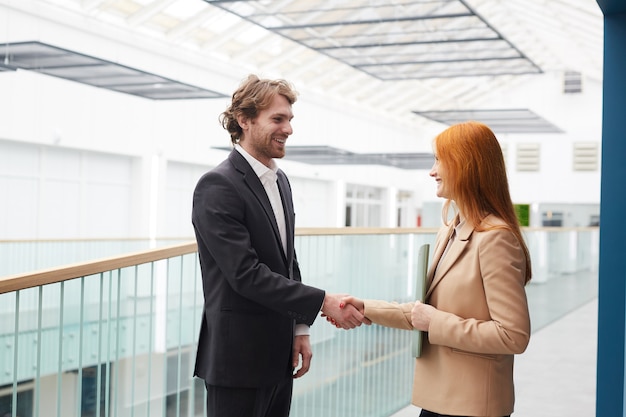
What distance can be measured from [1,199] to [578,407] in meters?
11.7

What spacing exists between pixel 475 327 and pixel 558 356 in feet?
20.4

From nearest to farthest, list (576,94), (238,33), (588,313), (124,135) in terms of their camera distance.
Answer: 1. (588,313)
2. (124,135)
3. (238,33)
4. (576,94)

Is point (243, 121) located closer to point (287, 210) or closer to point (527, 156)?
point (287, 210)

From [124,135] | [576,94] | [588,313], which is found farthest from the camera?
[576,94]

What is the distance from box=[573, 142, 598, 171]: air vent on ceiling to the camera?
31438 millimetres

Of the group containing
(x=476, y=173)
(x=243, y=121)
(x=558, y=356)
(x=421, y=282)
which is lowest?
(x=558, y=356)

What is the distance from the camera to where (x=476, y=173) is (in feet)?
7.30

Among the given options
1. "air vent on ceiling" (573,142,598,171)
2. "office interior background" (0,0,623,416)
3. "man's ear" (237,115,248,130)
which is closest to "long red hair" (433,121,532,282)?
"man's ear" (237,115,248,130)

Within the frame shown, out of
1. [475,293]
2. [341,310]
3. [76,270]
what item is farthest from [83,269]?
[475,293]

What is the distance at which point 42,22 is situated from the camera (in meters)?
15.2

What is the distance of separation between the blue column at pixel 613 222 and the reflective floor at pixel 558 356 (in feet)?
7.23

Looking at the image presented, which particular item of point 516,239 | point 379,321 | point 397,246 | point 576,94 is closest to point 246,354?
point 379,321

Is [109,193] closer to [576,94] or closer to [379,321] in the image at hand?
[379,321]

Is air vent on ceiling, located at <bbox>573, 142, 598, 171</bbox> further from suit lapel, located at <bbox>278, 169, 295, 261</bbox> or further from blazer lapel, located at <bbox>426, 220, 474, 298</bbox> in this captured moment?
blazer lapel, located at <bbox>426, 220, 474, 298</bbox>
